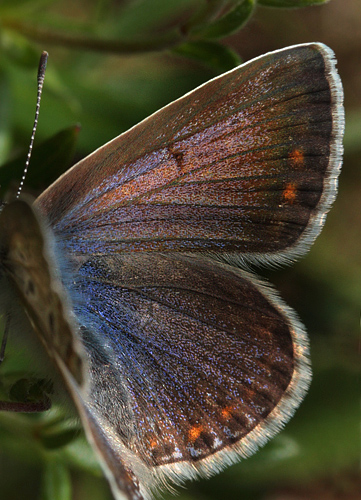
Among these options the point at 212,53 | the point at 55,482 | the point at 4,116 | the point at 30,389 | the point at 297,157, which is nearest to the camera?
the point at 30,389

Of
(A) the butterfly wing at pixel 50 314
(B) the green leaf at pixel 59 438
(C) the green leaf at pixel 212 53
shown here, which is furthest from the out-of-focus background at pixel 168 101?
(A) the butterfly wing at pixel 50 314

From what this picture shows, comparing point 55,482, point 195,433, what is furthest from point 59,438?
point 195,433

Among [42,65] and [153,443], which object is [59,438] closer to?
[153,443]

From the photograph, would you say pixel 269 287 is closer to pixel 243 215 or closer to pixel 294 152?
pixel 243 215

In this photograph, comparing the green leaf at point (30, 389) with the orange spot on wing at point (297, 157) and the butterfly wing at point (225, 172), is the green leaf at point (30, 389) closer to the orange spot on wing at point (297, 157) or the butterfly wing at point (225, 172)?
the butterfly wing at point (225, 172)

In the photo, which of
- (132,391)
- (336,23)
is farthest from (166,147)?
(336,23)

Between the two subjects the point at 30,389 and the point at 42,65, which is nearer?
the point at 30,389

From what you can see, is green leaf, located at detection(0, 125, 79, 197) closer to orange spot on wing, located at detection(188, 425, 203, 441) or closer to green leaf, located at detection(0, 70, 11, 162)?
green leaf, located at detection(0, 70, 11, 162)
